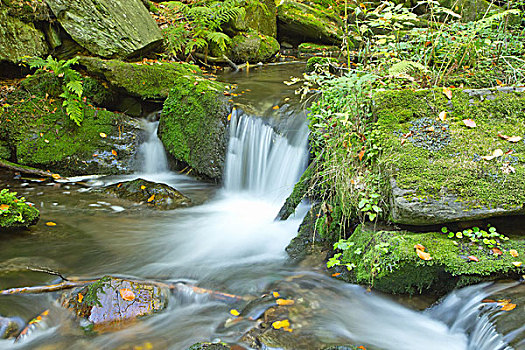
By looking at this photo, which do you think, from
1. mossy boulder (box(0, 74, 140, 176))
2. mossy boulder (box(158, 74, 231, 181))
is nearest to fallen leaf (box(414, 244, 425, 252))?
mossy boulder (box(158, 74, 231, 181))

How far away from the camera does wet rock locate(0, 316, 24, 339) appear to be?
10.2ft

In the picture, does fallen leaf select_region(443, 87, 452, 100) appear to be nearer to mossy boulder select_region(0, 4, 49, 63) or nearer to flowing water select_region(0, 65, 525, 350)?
flowing water select_region(0, 65, 525, 350)

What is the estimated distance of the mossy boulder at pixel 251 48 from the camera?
36.3 feet

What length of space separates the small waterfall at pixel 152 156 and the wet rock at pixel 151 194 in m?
1.17

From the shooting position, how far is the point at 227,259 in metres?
4.57

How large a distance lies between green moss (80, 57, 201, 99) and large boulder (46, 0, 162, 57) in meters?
0.57

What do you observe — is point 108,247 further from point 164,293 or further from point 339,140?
point 339,140

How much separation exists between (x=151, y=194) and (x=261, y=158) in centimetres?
184

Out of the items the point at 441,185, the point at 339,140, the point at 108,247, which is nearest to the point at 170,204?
the point at 108,247

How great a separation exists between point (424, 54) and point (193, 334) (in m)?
4.11

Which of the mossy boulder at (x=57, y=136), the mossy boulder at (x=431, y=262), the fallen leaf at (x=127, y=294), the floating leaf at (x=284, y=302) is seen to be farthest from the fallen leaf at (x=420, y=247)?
the mossy boulder at (x=57, y=136)

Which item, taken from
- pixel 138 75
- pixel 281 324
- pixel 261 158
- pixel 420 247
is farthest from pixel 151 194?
pixel 420 247

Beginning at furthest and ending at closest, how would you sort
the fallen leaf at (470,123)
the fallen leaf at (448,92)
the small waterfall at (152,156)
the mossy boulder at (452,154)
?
the small waterfall at (152,156) < the fallen leaf at (448,92) < the fallen leaf at (470,123) < the mossy boulder at (452,154)

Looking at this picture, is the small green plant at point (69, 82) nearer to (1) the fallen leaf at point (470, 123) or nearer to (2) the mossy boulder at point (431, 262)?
(2) the mossy boulder at point (431, 262)
